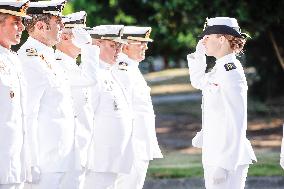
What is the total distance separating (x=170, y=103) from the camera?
102 ft

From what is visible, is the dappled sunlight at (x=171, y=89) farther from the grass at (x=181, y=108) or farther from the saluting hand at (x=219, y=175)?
the saluting hand at (x=219, y=175)

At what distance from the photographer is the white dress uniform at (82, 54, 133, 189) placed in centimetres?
745

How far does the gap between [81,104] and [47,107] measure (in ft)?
2.41

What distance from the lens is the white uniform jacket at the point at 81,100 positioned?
6.98 metres

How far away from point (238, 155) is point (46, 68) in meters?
1.80

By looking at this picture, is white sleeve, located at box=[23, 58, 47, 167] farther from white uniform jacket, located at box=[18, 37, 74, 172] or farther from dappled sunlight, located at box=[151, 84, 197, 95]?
dappled sunlight, located at box=[151, 84, 197, 95]

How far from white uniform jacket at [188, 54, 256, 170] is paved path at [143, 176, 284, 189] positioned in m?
4.23

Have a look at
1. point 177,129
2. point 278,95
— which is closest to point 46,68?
point 177,129

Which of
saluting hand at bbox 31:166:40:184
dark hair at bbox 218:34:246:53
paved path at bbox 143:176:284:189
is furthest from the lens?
paved path at bbox 143:176:284:189

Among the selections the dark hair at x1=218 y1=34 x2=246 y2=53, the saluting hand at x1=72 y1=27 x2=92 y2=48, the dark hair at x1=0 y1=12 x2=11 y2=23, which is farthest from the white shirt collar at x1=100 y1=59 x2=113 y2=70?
the dark hair at x1=0 y1=12 x2=11 y2=23

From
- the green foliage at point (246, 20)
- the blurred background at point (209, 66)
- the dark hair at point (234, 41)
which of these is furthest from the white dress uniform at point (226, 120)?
the green foliage at point (246, 20)

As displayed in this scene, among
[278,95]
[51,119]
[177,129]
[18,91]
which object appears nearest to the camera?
[18,91]

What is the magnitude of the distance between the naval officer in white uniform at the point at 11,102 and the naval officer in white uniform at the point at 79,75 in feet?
3.19

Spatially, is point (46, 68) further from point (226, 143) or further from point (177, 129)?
point (177, 129)
